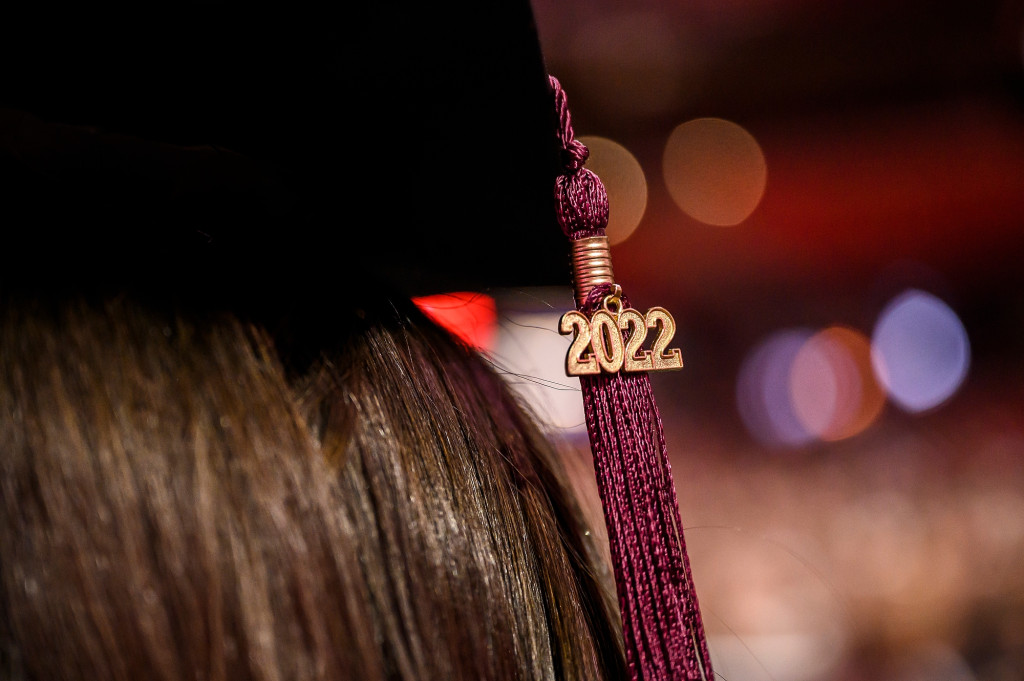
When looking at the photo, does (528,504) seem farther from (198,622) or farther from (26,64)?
(26,64)

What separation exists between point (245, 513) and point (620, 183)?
2.11 meters

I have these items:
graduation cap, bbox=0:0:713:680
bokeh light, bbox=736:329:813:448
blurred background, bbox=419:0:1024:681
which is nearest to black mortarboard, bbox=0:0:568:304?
graduation cap, bbox=0:0:713:680

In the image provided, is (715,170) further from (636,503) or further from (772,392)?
(636,503)

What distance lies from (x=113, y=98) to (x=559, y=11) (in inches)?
68.2

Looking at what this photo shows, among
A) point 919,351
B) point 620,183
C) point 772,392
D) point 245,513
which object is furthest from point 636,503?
point 919,351

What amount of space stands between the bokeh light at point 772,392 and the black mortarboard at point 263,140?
2.10 meters

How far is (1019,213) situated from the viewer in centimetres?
219

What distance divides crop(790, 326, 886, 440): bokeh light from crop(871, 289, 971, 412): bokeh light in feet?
0.18

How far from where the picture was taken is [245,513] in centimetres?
29

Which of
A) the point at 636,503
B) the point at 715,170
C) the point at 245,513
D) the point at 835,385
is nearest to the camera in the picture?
the point at 245,513

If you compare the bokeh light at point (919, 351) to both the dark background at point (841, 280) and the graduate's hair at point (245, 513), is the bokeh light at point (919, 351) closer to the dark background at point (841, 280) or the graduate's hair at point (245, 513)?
the dark background at point (841, 280)

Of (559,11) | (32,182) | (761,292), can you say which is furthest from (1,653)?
(761,292)

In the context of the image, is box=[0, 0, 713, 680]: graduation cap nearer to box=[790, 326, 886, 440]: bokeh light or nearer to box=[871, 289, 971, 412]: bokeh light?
box=[790, 326, 886, 440]: bokeh light

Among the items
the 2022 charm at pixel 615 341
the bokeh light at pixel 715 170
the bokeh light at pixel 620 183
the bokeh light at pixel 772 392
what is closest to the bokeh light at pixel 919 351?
the bokeh light at pixel 772 392
